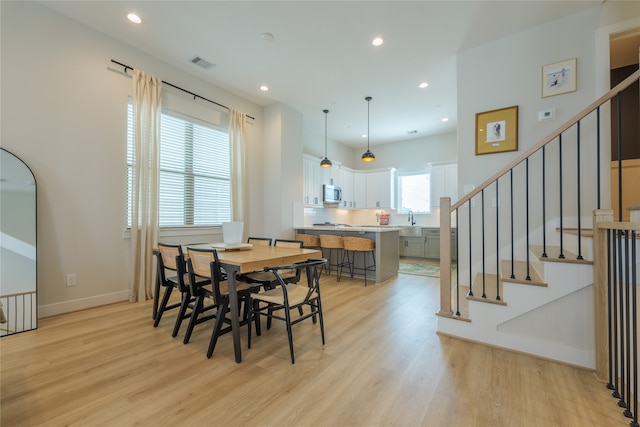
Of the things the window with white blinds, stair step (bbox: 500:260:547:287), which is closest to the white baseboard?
the window with white blinds

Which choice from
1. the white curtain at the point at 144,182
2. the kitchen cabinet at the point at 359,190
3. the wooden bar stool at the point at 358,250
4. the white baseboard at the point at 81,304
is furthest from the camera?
the kitchen cabinet at the point at 359,190

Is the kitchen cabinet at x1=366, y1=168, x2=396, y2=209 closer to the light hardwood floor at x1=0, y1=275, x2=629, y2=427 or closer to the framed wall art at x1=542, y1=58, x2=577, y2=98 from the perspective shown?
the framed wall art at x1=542, y1=58, x2=577, y2=98

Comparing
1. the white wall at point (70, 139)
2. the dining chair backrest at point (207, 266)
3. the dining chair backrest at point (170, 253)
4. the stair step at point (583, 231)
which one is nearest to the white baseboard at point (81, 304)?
the white wall at point (70, 139)

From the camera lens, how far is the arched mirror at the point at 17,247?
8.06ft

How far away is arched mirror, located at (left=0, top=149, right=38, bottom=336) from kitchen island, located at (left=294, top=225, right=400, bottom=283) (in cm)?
366

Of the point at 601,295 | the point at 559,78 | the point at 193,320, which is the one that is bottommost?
the point at 193,320

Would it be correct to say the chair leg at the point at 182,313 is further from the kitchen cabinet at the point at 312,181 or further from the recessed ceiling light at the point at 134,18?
the kitchen cabinet at the point at 312,181

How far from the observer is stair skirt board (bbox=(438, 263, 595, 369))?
1922mm

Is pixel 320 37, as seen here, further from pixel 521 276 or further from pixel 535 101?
pixel 521 276

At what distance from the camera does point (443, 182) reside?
6.82 meters

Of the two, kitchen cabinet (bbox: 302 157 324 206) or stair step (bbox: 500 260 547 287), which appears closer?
stair step (bbox: 500 260 547 287)

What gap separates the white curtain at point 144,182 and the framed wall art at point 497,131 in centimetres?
420

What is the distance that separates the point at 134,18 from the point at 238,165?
7.49 feet

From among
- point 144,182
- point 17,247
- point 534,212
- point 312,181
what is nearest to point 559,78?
point 534,212
